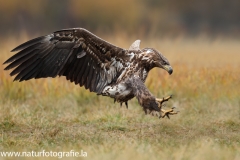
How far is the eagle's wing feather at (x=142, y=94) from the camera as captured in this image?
7801 millimetres

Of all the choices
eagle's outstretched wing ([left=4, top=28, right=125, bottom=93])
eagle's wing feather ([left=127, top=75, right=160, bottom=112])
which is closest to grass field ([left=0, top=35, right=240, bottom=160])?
Answer: eagle's wing feather ([left=127, top=75, right=160, bottom=112])

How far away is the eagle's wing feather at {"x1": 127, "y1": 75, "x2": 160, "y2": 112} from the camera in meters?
7.80

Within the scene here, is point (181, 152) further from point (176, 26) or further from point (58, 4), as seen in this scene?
point (58, 4)

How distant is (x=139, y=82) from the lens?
317 inches

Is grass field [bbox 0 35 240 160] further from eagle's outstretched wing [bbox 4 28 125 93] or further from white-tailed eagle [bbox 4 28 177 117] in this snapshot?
eagle's outstretched wing [bbox 4 28 125 93]

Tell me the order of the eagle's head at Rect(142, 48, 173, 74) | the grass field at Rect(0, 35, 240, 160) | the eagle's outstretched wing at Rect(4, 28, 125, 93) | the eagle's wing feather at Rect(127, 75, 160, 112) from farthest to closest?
the eagle's outstretched wing at Rect(4, 28, 125, 93) → the eagle's head at Rect(142, 48, 173, 74) → the eagle's wing feather at Rect(127, 75, 160, 112) → the grass field at Rect(0, 35, 240, 160)

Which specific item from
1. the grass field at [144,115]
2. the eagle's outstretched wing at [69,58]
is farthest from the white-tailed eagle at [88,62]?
the grass field at [144,115]

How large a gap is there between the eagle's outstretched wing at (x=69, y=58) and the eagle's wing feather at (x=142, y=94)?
0.43 metres

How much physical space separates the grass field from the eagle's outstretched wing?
2.60 feet

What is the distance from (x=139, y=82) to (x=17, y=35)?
6.98 m

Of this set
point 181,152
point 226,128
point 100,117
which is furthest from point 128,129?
point 181,152

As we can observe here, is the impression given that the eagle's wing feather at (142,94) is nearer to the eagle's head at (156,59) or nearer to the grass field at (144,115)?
the eagle's head at (156,59)

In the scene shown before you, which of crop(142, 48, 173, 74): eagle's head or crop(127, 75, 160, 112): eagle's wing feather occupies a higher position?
crop(142, 48, 173, 74): eagle's head

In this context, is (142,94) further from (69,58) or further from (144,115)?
(144,115)
